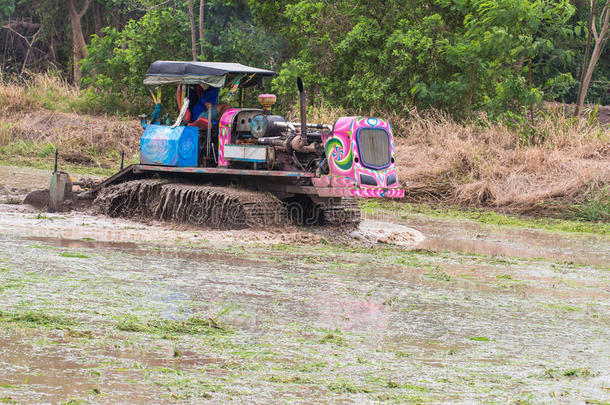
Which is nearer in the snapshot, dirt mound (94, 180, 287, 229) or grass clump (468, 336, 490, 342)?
grass clump (468, 336, 490, 342)

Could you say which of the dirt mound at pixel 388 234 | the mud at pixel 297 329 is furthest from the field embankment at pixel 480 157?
the mud at pixel 297 329

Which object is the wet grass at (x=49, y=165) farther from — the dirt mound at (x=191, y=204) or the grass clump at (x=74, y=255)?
the grass clump at (x=74, y=255)

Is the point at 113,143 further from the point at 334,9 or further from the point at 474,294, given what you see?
the point at 474,294

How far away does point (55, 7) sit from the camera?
39.8 metres

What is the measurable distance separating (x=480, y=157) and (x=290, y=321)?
1370cm

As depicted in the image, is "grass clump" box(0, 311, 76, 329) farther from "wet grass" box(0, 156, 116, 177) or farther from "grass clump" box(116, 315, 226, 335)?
"wet grass" box(0, 156, 116, 177)

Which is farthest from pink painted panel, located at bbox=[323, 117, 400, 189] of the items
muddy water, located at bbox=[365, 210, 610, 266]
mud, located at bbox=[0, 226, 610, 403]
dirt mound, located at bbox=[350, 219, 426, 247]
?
mud, located at bbox=[0, 226, 610, 403]

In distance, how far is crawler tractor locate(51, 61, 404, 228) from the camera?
42.9 feet

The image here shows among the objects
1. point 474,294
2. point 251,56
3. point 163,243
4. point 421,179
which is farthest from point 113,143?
point 474,294

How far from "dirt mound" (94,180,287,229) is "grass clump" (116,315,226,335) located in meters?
6.34

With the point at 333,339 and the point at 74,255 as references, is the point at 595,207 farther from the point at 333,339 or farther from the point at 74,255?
the point at 333,339

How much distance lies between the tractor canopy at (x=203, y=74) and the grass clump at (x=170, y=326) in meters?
8.08

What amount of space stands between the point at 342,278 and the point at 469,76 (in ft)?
53.5

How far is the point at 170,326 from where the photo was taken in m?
6.59
